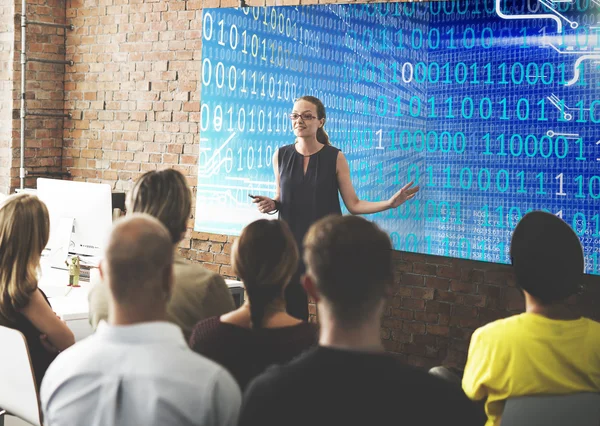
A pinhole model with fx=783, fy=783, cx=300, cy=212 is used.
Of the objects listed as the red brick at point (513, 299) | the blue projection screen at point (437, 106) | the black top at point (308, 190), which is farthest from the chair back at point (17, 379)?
the red brick at point (513, 299)

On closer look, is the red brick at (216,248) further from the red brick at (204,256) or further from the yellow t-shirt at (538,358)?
the yellow t-shirt at (538,358)

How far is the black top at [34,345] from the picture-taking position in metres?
2.67

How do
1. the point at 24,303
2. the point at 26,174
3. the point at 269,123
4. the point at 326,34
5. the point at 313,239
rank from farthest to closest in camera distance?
the point at 26,174, the point at 269,123, the point at 326,34, the point at 24,303, the point at 313,239

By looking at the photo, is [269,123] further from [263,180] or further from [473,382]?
[473,382]

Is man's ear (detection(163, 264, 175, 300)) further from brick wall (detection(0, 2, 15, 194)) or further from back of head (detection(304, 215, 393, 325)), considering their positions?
brick wall (detection(0, 2, 15, 194))

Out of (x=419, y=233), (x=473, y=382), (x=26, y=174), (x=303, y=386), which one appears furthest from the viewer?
(x=26, y=174)

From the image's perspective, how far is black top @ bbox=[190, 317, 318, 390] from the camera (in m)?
2.02

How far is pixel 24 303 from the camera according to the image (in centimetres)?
263

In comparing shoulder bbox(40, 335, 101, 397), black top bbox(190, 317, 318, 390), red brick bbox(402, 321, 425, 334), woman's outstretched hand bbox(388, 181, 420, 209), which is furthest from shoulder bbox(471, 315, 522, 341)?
red brick bbox(402, 321, 425, 334)

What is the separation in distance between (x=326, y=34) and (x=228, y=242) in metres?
1.63

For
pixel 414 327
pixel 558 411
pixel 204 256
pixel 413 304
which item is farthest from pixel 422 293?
pixel 558 411

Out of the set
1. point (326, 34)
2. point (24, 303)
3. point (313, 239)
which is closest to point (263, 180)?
point (326, 34)

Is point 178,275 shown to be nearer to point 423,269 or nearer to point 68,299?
point 68,299

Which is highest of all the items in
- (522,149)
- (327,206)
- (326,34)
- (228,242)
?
(326,34)
